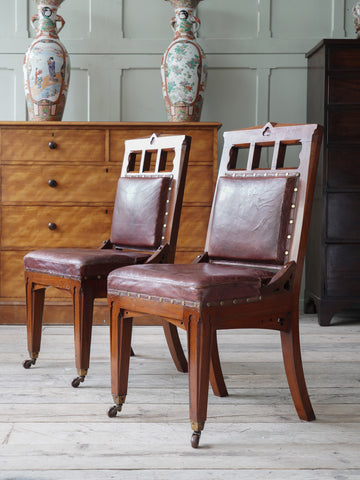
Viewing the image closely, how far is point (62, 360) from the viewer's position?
2.73m

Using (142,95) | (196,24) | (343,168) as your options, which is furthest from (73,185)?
(343,168)

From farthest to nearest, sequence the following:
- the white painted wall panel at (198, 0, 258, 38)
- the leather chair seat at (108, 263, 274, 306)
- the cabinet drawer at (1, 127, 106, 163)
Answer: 1. the white painted wall panel at (198, 0, 258, 38)
2. the cabinet drawer at (1, 127, 106, 163)
3. the leather chair seat at (108, 263, 274, 306)

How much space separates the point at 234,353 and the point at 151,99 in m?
1.90

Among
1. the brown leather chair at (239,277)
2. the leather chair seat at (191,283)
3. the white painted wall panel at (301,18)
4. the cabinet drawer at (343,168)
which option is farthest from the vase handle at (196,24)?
the leather chair seat at (191,283)

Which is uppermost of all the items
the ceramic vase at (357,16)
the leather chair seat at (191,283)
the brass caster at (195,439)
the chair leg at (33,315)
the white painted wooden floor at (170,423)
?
the ceramic vase at (357,16)

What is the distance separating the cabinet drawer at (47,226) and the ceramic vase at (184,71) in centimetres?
76

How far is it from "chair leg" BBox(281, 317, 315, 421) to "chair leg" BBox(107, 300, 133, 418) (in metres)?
0.52

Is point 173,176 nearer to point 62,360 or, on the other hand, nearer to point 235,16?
point 62,360

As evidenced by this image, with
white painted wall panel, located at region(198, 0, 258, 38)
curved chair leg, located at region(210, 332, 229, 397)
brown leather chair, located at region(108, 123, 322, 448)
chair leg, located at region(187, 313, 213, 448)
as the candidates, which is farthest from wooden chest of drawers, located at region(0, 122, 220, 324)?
chair leg, located at region(187, 313, 213, 448)

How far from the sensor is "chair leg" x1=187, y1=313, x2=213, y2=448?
172cm

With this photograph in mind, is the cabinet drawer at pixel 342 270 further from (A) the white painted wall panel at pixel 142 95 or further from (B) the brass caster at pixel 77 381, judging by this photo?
(B) the brass caster at pixel 77 381

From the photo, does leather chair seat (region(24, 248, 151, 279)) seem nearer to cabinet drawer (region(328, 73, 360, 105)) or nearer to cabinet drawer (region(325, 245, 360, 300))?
cabinet drawer (region(325, 245, 360, 300))

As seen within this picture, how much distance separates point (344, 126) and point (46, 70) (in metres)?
1.74

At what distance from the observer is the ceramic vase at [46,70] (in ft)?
11.4
